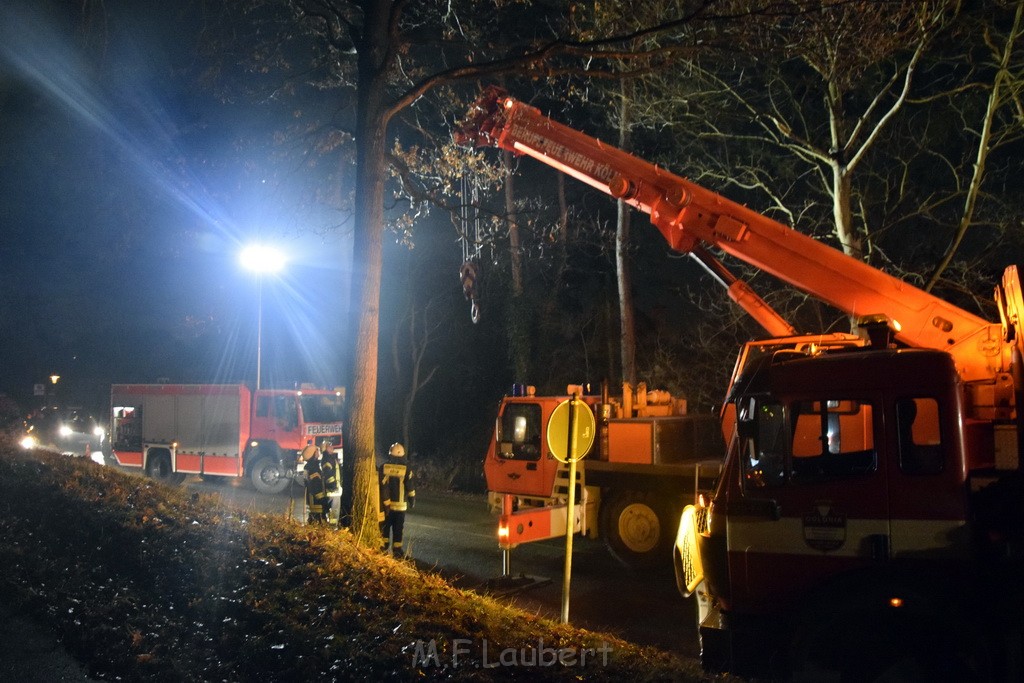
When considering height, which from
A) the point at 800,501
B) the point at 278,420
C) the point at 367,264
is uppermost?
the point at 367,264

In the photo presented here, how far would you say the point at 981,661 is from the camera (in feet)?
15.4

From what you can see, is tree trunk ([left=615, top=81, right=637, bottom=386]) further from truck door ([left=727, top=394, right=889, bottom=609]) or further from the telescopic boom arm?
truck door ([left=727, top=394, right=889, bottom=609])

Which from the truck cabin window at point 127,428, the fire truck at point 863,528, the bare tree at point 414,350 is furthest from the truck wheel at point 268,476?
the fire truck at point 863,528

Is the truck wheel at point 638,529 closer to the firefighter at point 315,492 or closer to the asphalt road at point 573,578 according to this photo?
the asphalt road at point 573,578

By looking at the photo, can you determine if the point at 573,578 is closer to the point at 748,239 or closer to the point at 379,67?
the point at 748,239

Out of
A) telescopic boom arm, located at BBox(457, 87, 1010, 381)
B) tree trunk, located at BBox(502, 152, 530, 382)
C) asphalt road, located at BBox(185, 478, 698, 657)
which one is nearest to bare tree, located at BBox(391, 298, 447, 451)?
tree trunk, located at BBox(502, 152, 530, 382)

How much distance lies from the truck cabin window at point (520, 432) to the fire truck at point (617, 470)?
1 centimetres

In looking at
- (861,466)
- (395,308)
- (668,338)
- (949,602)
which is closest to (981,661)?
(949,602)

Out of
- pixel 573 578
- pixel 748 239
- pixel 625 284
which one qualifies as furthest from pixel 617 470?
pixel 625 284

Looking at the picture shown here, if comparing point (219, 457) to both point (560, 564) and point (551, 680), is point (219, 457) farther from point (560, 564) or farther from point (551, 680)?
point (551, 680)

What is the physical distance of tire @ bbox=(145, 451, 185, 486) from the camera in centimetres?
2033

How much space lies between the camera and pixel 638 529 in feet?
34.6

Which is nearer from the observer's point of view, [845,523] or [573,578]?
[845,523]

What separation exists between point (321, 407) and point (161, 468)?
4.66 m
